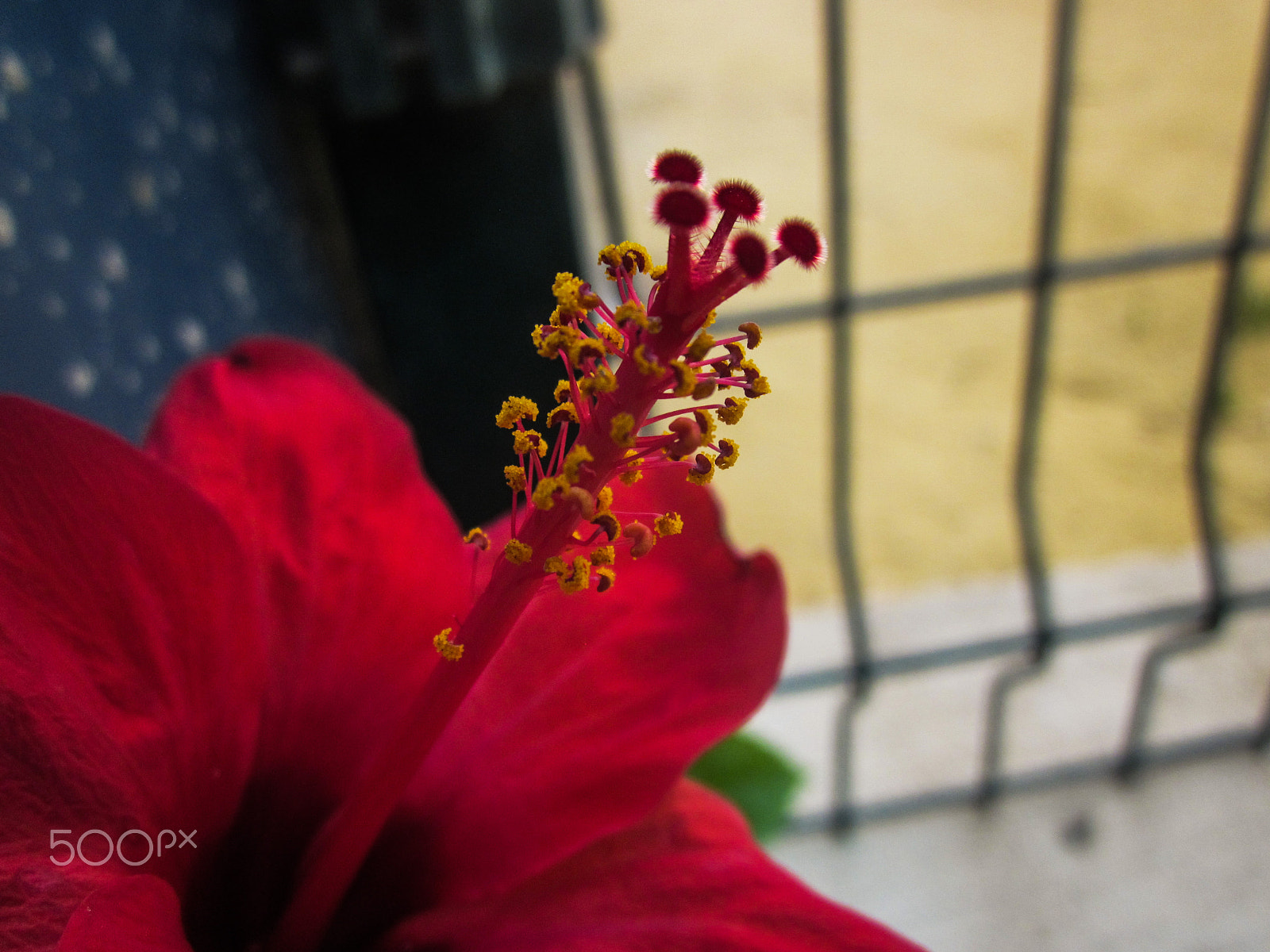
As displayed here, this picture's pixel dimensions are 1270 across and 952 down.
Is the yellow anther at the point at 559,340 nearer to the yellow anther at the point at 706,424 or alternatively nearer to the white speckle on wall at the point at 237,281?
the yellow anther at the point at 706,424

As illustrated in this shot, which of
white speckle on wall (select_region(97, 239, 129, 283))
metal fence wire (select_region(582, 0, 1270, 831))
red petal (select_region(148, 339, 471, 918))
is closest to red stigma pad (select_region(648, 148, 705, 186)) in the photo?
red petal (select_region(148, 339, 471, 918))

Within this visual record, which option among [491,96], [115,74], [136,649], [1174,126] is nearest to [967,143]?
[1174,126]

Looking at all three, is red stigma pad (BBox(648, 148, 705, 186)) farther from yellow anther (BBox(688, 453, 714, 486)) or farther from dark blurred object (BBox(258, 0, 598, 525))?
dark blurred object (BBox(258, 0, 598, 525))

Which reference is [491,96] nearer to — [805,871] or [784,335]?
[784,335]

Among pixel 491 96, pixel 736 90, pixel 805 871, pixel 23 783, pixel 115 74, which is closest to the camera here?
pixel 23 783

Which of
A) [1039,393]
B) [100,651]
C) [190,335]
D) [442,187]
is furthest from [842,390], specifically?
[100,651]

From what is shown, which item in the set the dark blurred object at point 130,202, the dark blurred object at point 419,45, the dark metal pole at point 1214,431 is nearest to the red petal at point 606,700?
the dark blurred object at point 130,202
